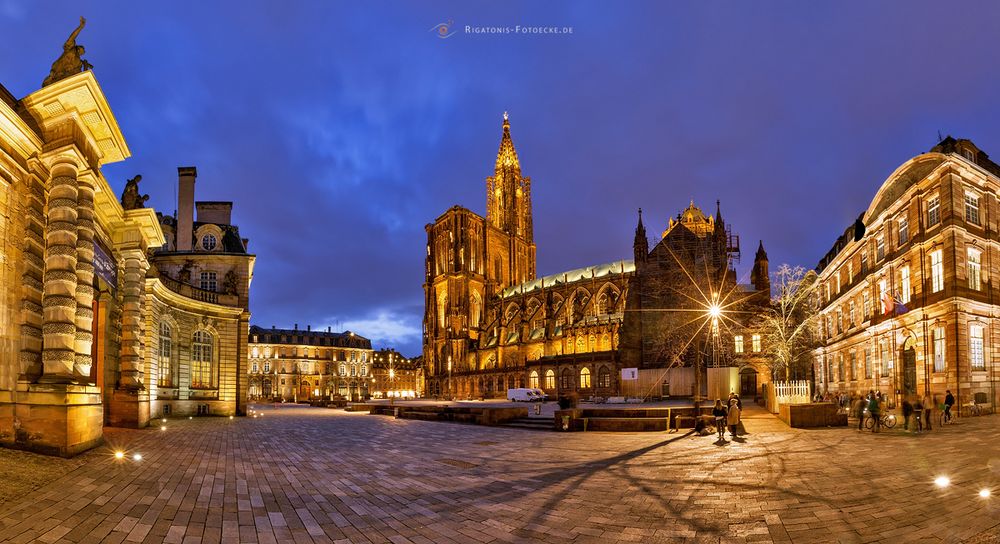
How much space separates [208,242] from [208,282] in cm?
397

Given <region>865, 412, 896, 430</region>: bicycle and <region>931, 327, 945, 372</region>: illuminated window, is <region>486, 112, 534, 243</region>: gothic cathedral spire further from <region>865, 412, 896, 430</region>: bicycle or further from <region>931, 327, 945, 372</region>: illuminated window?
<region>865, 412, 896, 430</region>: bicycle

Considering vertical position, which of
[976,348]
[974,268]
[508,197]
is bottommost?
[976,348]

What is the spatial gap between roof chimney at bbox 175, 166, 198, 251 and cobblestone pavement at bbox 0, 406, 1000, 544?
25.2m

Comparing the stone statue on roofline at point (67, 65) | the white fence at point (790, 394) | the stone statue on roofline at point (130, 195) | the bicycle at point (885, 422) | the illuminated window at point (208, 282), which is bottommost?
the bicycle at point (885, 422)

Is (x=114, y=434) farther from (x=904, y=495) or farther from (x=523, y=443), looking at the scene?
(x=904, y=495)

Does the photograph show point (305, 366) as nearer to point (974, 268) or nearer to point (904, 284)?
point (904, 284)

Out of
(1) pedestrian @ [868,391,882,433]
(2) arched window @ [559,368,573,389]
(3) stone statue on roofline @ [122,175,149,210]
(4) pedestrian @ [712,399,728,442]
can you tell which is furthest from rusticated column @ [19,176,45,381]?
(2) arched window @ [559,368,573,389]

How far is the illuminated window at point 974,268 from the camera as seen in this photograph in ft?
96.8

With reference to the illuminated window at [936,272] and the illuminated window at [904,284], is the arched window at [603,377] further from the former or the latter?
the illuminated window at [936,272]

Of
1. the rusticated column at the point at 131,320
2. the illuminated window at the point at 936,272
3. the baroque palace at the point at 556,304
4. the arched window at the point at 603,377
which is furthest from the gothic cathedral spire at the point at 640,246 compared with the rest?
the rusticated column at the point at 131,320

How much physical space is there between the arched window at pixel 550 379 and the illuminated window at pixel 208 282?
4877 centimetres

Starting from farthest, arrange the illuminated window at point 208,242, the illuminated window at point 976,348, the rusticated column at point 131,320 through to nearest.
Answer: the illuminated window at point 208,242 < the illuminated window at point 976,348 < the rusticated column at point 131,320

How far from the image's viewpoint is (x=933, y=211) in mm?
30656

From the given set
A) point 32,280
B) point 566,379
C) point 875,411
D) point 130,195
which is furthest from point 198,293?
point 566,379
